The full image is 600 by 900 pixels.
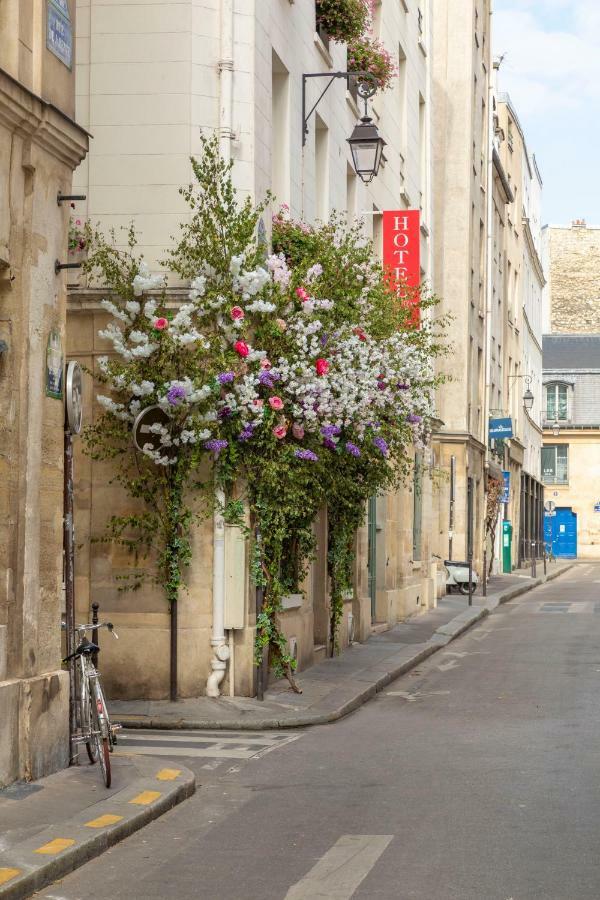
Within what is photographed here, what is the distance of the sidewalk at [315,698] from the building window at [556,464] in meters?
55.1

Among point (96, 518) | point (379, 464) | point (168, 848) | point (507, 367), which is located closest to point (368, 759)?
point (168, 848)

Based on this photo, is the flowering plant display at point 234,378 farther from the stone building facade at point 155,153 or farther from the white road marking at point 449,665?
the white road marking at point 449,665

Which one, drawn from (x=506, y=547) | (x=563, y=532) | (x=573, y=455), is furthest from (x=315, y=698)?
(x=573, y=455)

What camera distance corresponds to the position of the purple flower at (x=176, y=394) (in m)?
13.9

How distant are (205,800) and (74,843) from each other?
2055 mm

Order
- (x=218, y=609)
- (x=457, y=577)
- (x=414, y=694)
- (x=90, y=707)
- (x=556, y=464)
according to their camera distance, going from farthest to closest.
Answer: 1. (x=556, y=464)
2. (x=457, y=577)
3. (x=414, y=694)
4. (x=218, y=609)
5. (x=90, y=707)

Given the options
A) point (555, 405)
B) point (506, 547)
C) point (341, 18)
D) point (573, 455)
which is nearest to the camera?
point (341, 18)

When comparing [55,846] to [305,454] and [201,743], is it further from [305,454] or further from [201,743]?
[305,454]

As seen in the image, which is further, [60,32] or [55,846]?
[60,32]

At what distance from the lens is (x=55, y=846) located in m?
7.77

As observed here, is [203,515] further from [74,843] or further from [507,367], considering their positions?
[507,367]

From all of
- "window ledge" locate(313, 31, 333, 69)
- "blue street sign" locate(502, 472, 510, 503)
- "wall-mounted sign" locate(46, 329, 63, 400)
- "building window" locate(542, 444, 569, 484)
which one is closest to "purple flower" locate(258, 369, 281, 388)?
"wall-mounted sign" locate(46, 329, 63, 400)

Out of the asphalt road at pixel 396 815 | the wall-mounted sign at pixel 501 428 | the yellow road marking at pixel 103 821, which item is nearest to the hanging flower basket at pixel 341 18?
the asphalt road at pixel 396 815

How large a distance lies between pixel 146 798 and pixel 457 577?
91.8 ft
